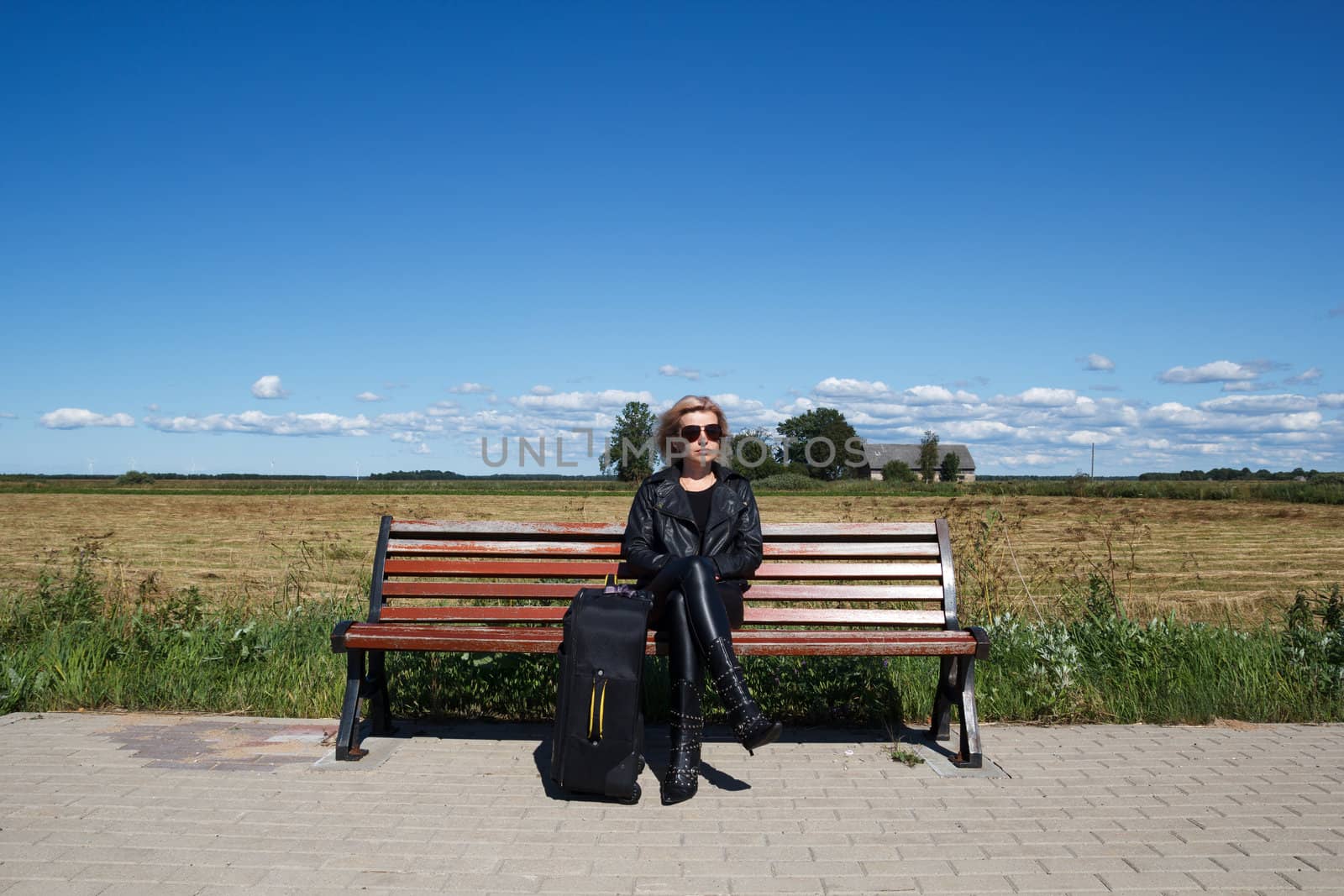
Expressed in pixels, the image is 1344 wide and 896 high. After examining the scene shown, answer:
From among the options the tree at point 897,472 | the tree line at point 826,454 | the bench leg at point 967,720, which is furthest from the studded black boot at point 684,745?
the tree at point 897,472

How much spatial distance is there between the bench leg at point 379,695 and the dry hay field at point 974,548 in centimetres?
307

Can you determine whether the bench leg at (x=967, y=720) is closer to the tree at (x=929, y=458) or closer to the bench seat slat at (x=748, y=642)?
the bench seat slat at (x=748, y=642)

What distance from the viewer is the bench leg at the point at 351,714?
173 inches

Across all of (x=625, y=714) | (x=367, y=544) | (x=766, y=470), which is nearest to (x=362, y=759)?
(x=625, y=714)

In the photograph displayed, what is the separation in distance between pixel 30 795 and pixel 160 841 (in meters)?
0.91

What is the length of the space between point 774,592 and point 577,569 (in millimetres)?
1060

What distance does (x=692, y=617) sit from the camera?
419cm

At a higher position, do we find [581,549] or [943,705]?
[581,549]

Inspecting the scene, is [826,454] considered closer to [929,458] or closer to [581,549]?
[929,458]

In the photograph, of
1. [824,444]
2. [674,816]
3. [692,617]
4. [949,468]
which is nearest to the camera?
[674,816]

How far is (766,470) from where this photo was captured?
70.9 m

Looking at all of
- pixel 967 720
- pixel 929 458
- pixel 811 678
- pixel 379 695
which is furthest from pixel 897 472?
pixel 379 695

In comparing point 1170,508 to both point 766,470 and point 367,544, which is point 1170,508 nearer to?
point 367,544

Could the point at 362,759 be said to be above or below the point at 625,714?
below
